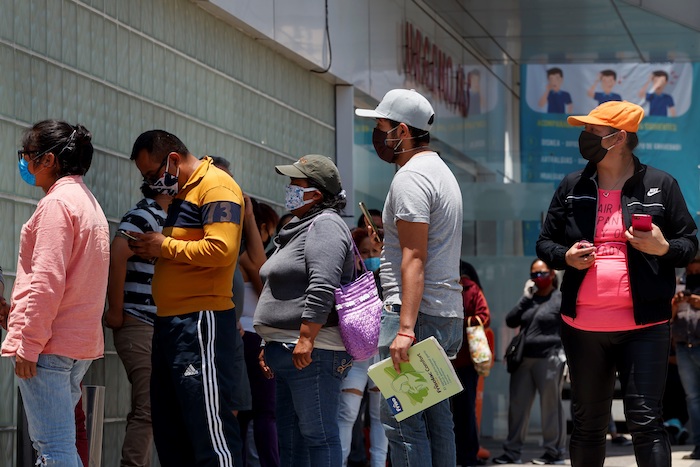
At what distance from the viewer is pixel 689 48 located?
15414 millimetres

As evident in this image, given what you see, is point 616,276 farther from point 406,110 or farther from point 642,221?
point 406,110

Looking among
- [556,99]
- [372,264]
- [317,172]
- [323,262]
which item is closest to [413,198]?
[323,262]

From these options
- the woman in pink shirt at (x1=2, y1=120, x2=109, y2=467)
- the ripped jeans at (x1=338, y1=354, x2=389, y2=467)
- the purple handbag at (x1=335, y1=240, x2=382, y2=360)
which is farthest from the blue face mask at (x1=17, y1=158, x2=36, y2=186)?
the ripped jeans at (x1=338, y1=354, x2=389, y2=467)

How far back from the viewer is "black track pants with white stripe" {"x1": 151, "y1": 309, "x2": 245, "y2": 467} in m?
6.10

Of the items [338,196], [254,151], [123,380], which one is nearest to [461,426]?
Answer: [254,151]

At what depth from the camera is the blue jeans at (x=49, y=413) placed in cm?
563

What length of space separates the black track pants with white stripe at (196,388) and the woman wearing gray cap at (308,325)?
10.1 inches

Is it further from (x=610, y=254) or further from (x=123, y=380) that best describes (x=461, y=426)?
(x=610, y=254)

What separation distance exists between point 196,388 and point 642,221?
7.32 feet

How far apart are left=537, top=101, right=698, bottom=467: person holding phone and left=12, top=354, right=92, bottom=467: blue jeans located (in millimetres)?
2391

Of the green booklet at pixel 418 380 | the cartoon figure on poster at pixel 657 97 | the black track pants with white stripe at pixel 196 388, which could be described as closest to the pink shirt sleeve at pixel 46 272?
the black track pants with white stripe at pixel 196 388

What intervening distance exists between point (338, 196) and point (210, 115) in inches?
127

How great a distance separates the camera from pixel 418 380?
564 centimetres

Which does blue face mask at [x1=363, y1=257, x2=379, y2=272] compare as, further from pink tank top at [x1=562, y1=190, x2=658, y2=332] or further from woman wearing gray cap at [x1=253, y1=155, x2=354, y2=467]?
pink tank top at [x1=562, y1=190, x2=658, y2=332]
